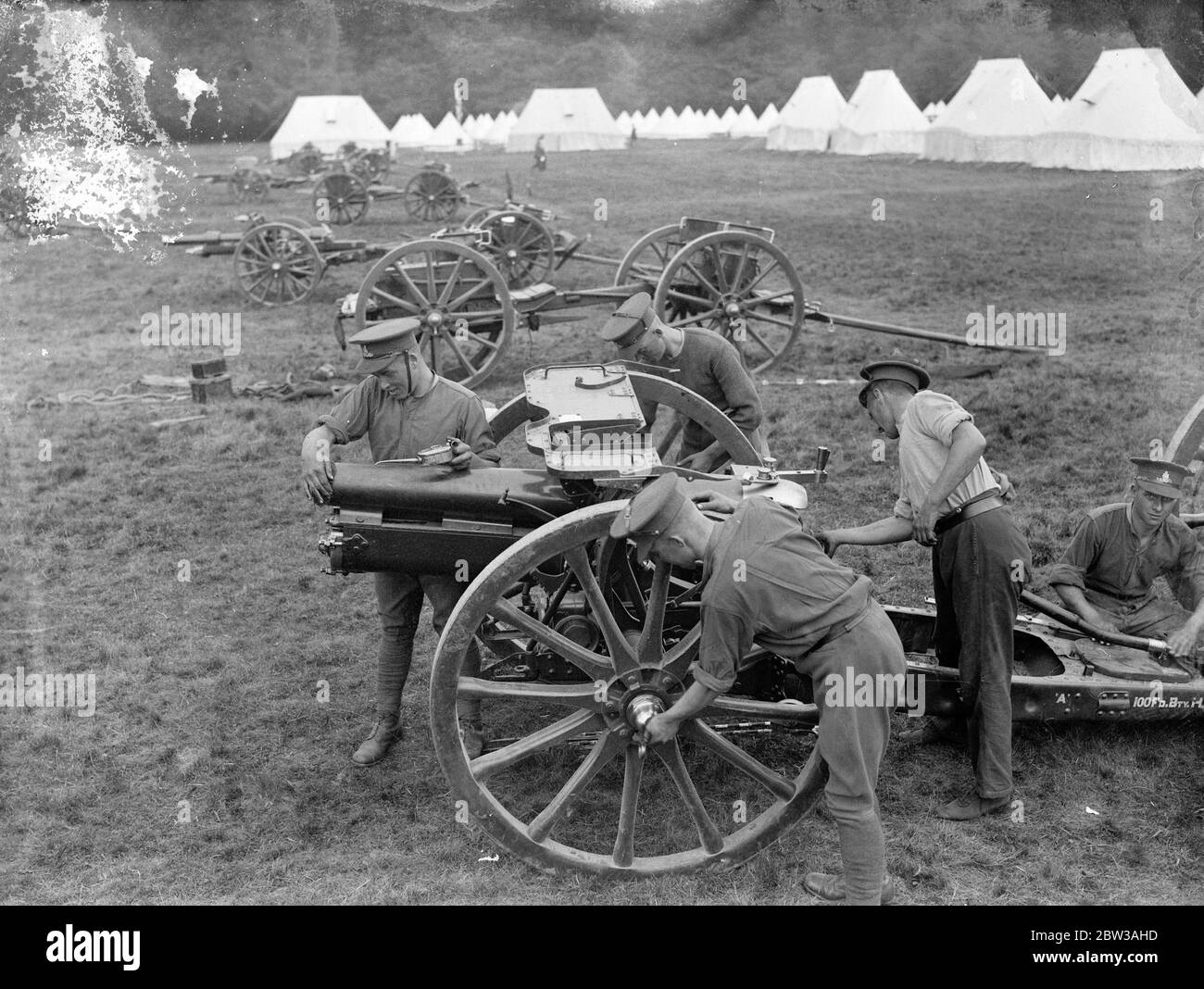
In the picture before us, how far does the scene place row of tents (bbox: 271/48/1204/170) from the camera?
17406 millimetres

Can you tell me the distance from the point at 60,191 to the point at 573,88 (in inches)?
482

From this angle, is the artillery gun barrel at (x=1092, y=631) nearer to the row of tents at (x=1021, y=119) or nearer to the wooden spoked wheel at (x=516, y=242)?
the wooden spoked wheel at (x=516, y=242)

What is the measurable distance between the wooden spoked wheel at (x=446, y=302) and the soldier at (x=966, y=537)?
→ 19.1 feet

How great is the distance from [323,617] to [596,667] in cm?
268

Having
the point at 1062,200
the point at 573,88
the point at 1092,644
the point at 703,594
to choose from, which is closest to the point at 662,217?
the point at 1062,200

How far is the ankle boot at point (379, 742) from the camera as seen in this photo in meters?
4.57

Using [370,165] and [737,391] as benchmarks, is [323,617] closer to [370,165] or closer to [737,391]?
[737,391]

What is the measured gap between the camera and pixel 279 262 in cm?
1358

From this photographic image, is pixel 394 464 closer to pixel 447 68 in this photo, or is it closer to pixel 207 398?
pixel 207 398

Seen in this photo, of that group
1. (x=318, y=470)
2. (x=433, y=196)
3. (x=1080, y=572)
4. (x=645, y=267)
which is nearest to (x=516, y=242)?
(x=645, y=267)

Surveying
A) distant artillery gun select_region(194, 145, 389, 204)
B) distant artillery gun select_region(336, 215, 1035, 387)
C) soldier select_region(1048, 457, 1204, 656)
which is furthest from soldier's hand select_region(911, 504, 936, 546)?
distant artillery gun select_region(194, 145, 389, 204)

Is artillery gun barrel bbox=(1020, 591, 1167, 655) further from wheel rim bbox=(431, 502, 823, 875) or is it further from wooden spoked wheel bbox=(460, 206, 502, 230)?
wooden spoked wheel bbox=(460, 206, 502, 230)

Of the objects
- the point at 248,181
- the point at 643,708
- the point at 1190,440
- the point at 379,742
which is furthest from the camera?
the point at 248,181

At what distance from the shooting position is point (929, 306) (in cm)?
1241
